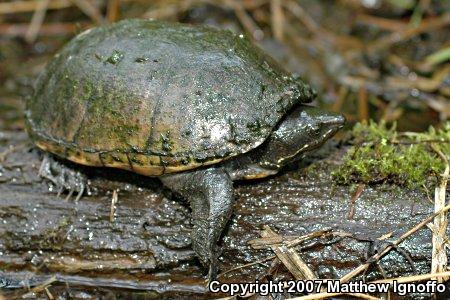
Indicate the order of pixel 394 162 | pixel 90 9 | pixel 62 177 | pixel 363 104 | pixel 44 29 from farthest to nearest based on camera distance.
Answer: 1. pixel 44 29
2. pixel 90 9
3. pixel 363 104
4. pixel 62 177
5. pixel 394 162

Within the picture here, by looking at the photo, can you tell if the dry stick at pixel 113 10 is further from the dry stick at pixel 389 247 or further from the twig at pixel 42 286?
the dry stick at pixel 389 247

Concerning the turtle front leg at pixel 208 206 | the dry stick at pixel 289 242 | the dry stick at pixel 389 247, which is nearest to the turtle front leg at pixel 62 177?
the turtle front leg at pixel 208 206

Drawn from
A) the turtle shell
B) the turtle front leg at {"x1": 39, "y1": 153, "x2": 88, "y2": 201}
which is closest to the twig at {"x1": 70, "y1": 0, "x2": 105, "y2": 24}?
the turtle shell

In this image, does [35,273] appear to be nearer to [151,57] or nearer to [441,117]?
[151,57]

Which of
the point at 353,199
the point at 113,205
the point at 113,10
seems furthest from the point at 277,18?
the point at 113,205

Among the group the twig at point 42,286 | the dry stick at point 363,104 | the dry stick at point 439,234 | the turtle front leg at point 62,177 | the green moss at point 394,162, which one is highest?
the dry stick at point 363,104

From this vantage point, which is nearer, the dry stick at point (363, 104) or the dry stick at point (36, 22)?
the dry stick at point (363, 104)

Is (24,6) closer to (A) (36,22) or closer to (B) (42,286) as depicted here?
→ (A) (36,22)

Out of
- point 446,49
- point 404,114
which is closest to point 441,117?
point 404,114
